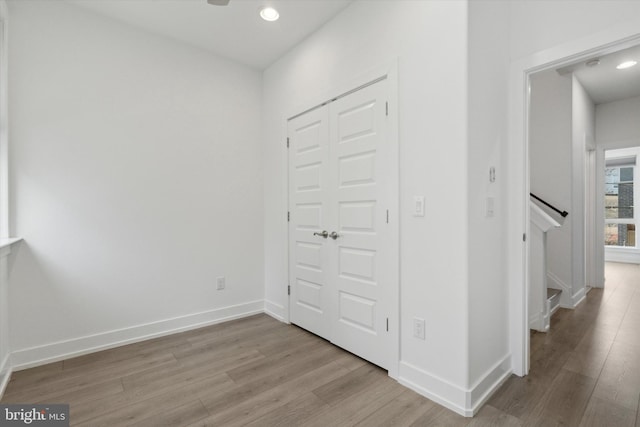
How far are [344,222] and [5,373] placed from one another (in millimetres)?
2711

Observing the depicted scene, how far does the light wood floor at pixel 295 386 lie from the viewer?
176cm

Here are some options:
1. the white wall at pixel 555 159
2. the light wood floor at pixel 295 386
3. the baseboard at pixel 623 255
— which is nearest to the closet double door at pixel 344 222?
the light wood floor at pixel 295 386

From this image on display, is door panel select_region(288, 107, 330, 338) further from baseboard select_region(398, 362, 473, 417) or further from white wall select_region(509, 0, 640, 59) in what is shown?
white wall select_region(509, 0, 640, 59)

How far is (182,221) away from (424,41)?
2.70 meters

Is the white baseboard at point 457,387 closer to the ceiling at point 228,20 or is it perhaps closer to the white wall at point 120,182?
the white wall at point 120,182

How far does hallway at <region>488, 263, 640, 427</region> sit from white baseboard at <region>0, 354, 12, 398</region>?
3226mm

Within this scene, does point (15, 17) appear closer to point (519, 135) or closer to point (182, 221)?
point (182, 221)

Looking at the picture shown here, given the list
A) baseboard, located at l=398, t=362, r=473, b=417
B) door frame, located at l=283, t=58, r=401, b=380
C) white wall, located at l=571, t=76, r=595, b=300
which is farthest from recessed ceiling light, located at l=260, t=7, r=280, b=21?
white wall, located at l=571, t=76, r=595, b=300

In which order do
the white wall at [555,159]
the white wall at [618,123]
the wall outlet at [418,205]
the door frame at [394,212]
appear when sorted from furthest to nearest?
the white wall at [618,123] < the white wall at [555,159] < the door frame at [394,212] < the wall outlet at [418,205]

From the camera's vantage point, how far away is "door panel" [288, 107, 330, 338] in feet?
9.34

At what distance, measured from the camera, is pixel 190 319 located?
3131 mm

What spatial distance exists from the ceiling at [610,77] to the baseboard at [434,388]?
141 inches

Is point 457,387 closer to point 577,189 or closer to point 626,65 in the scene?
point 577,189

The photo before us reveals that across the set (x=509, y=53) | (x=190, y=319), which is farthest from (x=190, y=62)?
(x=509, y=53)
